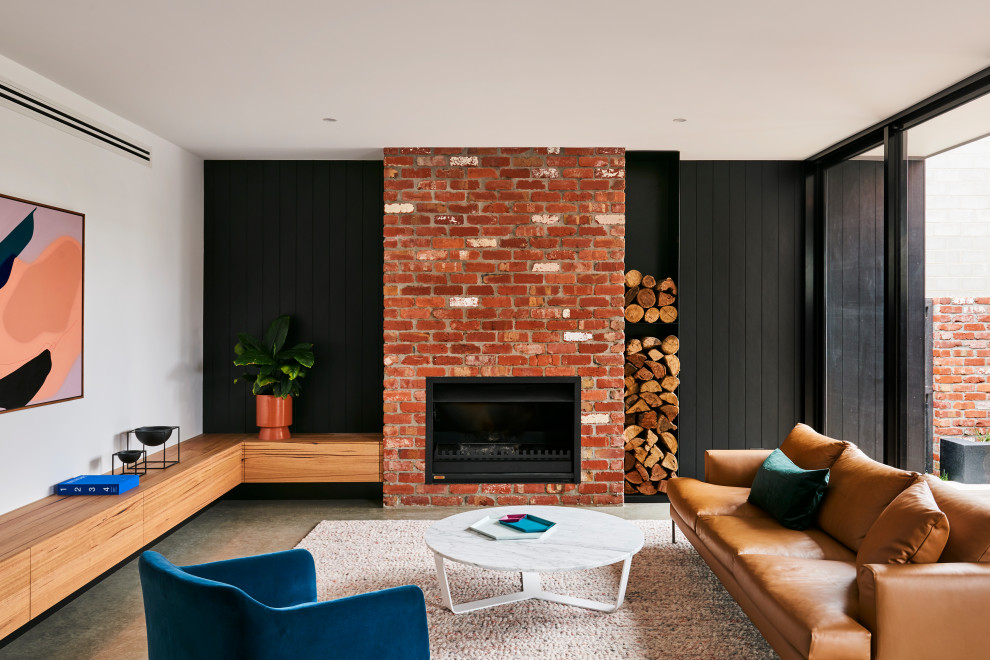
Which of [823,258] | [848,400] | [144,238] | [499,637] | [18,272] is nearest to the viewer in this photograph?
[499,637]

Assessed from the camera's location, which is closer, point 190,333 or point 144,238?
point 144,238

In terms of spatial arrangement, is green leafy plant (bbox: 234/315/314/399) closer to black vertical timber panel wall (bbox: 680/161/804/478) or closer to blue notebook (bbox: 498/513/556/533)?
blue notebook (bbox: 498/513/556/533)

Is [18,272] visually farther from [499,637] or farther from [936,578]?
[936,578]

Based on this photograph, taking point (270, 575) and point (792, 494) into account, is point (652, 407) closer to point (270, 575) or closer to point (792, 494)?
point (792, 494)

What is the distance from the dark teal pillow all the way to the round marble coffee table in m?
0.67

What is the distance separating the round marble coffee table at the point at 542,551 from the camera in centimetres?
264

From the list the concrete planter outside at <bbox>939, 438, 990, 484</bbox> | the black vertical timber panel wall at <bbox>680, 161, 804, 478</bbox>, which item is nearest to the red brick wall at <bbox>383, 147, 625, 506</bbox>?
the black vertical timber panel wall at <bbox>680, 161, 804, 478</bbox>

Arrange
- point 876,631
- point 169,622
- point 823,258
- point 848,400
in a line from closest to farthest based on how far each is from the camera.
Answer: point 169,622 < point 876,631 < point 848,400 < point 823,258

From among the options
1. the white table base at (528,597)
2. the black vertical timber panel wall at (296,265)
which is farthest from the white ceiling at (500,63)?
the white table base at (528,597)

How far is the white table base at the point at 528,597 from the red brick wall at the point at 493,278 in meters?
1.66

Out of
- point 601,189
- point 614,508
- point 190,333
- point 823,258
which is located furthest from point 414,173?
point 823,258

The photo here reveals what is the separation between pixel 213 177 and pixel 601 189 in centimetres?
298

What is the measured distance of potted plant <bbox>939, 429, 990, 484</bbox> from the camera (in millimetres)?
3365

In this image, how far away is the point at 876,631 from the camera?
6.47 feet
